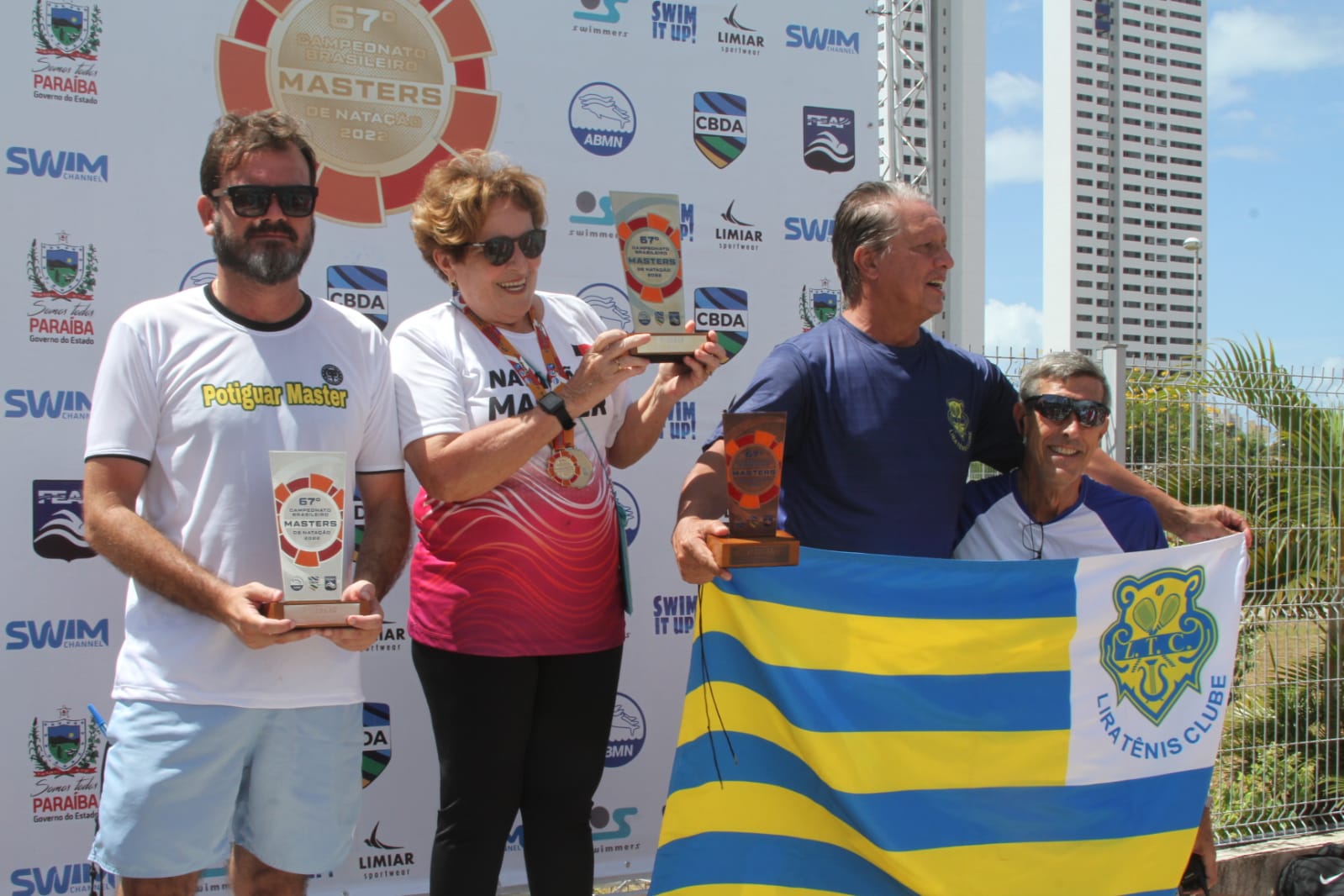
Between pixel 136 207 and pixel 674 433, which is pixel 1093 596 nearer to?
pixel 674 433

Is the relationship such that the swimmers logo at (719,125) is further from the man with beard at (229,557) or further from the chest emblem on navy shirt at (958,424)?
the man with beard at (229,557)

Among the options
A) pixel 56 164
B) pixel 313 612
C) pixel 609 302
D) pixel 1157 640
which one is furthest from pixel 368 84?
pixel 1157 640

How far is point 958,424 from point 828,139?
1941mm

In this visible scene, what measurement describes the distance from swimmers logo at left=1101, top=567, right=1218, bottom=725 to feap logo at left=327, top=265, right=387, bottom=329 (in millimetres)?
2545

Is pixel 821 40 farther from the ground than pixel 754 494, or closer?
farther from the ground

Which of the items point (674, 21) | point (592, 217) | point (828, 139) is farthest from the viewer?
point (828, 139)

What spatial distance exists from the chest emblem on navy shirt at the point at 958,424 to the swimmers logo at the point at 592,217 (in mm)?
1669

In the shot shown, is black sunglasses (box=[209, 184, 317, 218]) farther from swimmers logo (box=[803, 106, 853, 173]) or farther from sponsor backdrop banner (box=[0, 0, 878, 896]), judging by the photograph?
swimmers logo (box=[803, 106, 853, 173])

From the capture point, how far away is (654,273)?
2.46m

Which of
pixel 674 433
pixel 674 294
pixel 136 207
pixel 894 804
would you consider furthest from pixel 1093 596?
pixel 136 207

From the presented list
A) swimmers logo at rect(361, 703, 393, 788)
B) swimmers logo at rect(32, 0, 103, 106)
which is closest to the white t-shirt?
swimmers logo at rect(361, 703, 393, 788)

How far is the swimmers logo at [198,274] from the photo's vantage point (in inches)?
133

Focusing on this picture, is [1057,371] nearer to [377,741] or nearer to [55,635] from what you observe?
[377,741]

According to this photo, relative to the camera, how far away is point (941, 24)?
20.2 ft
